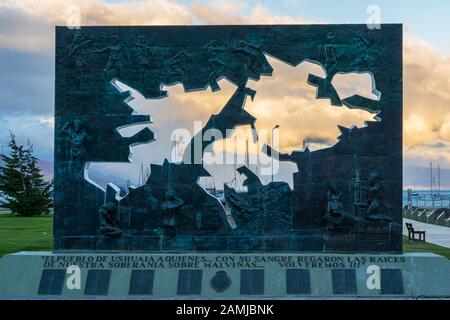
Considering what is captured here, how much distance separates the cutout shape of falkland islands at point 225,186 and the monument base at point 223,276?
0.03 metres

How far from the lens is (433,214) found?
38844 mm

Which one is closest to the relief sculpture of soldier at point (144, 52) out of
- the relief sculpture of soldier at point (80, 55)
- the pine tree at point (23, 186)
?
the relief sculpture of soldier at point (80, 55)

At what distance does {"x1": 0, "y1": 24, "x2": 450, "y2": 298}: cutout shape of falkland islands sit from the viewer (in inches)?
584

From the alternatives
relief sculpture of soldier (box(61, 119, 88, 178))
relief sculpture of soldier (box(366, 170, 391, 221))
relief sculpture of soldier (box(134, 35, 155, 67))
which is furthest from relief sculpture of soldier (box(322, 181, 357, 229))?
relief sculpture of soldier (box(61, 119, 88, 178))

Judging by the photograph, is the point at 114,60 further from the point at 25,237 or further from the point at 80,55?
the point at 25,237

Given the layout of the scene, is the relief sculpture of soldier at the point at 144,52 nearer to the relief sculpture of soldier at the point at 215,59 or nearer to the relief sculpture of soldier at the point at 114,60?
the relief sculpture of soldier at the point at 114,60

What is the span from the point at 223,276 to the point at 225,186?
192 centimetres

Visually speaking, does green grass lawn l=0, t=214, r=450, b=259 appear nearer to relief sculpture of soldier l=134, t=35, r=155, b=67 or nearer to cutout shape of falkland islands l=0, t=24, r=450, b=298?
cutout shape of falkland islands l=0, t=24, r=450, b=298

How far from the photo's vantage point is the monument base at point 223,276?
14.4m

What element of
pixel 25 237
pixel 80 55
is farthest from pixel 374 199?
pixel 25 237

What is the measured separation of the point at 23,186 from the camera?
141 feet

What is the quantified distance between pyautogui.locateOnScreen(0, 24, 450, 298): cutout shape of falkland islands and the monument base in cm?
3

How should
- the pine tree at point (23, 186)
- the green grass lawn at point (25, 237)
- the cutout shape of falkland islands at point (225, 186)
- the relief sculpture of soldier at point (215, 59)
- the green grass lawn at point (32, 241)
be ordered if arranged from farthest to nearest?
1. the pine tree at point (23, 186)
2. the green grass lawn at point (25, 237)
3. the green grass lawn at point (32, 241)
4. the relief sculpture of soldier at point (215, 59)
5. the cutout shape of falkland islands at point (225, 186)

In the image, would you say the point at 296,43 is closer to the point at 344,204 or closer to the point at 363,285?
the point at 344,204
